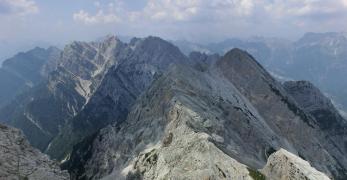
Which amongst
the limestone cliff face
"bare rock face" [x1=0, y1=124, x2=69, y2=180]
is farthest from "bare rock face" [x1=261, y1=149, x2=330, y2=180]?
"bare rock face" [x1=0, y1=124, x2=69, y2=180]

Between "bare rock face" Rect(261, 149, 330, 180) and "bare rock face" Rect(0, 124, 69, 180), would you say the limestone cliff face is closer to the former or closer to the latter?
"bare rock face" Rect(261, 149, 330, 180)

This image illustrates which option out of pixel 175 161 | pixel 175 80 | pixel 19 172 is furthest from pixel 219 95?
pixel 19 172

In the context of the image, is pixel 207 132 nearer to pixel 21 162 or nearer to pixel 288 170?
pixel 288 170

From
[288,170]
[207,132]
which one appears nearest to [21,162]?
[288,170]

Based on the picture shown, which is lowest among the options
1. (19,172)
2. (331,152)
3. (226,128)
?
(331,152)

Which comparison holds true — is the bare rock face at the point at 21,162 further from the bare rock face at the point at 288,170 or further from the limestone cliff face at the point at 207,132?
the bare rock face at the point at 288,170

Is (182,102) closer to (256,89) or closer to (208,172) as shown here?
(208,172)
